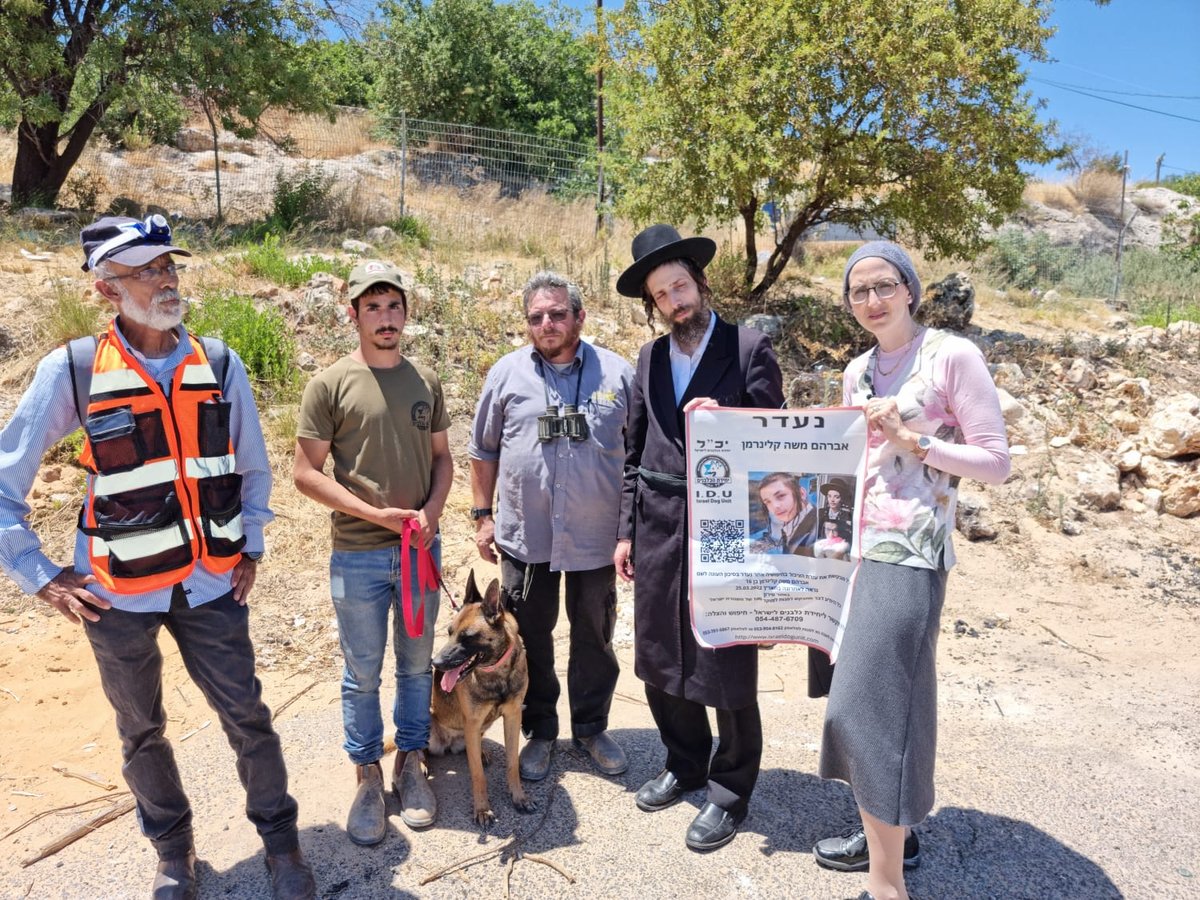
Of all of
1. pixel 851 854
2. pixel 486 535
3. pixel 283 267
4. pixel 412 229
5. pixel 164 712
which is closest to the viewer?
pixel 164 712

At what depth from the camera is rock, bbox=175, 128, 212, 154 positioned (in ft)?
66.1

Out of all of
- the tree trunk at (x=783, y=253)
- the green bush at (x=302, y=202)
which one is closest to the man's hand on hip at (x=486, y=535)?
the tree trunk at (x=783, y=253)

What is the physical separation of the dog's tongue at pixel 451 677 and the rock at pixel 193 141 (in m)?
20.8

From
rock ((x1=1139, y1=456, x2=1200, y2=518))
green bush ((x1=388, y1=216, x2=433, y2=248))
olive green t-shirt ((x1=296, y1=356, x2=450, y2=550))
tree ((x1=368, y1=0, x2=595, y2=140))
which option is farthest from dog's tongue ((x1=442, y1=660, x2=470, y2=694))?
tree ((x1=368, y1=0, x2=595, y2=140))

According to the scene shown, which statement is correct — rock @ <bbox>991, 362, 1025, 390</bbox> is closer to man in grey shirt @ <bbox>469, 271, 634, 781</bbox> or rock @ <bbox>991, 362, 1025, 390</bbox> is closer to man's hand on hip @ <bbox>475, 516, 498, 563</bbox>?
man in grey shirt @ <bbox>469, 271, 634, 781</bbox>

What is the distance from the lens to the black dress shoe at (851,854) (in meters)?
3.11

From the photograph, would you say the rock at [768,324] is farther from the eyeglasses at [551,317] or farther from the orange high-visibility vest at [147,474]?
the orange high-visibility vest at [147,474]

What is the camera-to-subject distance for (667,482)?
3.22m

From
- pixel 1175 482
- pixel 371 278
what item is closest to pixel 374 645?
pixel 371 278

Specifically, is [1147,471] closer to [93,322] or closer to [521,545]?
[521,545]

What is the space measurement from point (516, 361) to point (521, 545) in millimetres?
856

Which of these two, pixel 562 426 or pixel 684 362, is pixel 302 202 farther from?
pixel 684 362

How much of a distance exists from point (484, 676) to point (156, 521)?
1.49 m

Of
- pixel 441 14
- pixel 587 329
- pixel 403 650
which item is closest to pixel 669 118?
pixel 587 329
